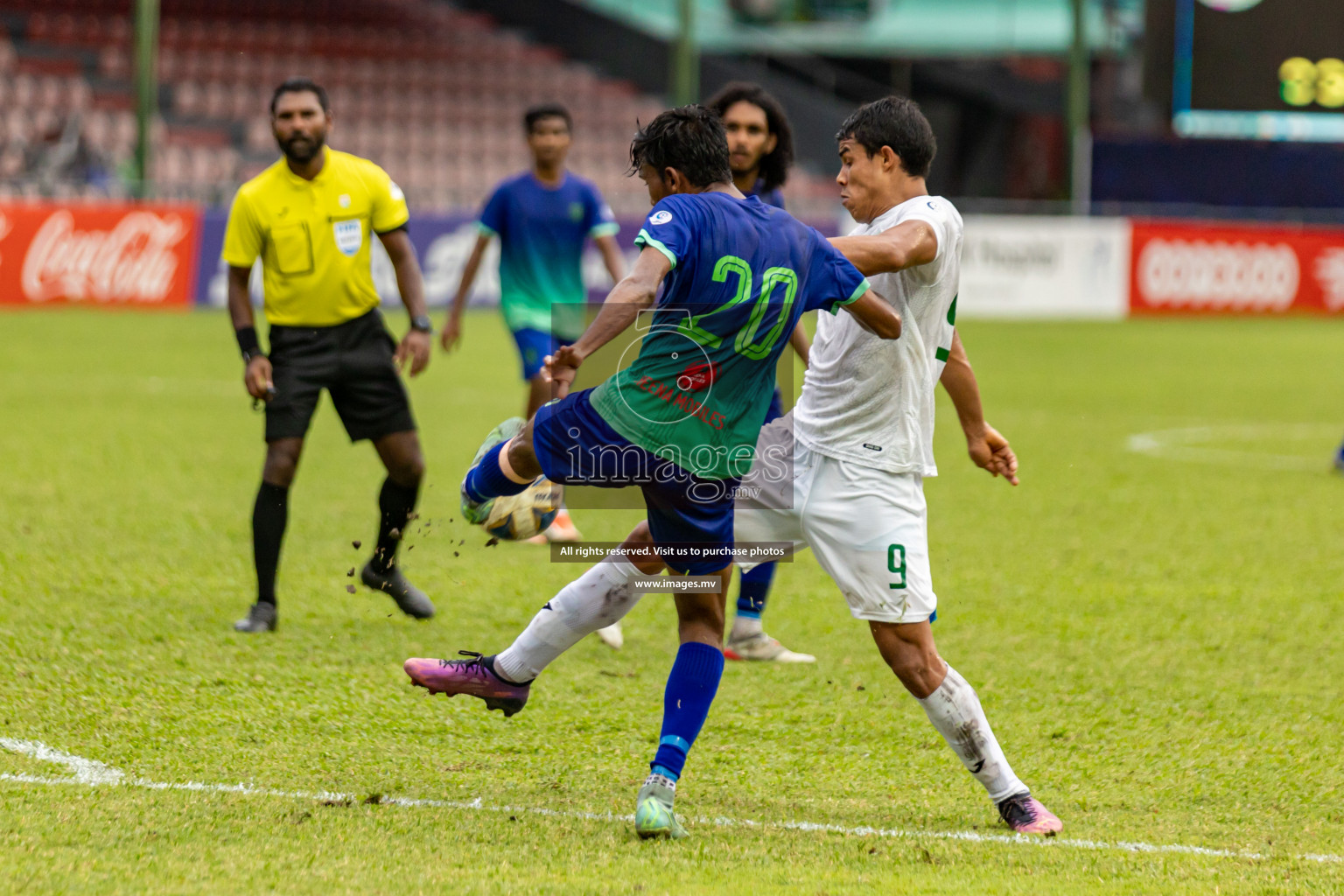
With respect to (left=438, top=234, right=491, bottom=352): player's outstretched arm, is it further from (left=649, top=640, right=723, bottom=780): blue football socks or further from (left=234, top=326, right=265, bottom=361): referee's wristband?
(left=649, top=640, right=723, bottom=780): blue football socks

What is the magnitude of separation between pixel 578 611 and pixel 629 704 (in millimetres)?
1071

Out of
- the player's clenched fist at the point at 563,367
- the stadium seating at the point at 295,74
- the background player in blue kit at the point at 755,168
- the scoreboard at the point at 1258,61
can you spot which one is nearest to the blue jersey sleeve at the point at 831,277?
the player's clenched fist at the point at 563,367

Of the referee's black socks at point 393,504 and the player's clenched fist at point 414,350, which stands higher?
the player's clenched fist at point 414,350

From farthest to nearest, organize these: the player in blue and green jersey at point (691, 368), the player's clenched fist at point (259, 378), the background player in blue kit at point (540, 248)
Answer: the background player in blue kit at point (540, 248) → the player's clenched fist at point (259, 378) → the player in blue and green jersey at point (691, 368)

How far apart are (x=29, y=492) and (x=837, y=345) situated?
629cm

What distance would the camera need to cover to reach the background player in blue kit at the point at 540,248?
8.57m

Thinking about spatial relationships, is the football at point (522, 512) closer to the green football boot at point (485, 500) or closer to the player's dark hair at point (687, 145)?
the green football boot at point (485, 500)

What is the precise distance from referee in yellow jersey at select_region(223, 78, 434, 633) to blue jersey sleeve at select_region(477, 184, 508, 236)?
2132 millimetres

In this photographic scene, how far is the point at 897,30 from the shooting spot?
36562mm

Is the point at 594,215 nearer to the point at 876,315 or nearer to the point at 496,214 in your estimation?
the point at 496,214

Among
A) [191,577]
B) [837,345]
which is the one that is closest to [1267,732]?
[837,345]

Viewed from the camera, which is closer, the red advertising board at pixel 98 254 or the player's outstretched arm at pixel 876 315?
the player's outstretched arm at pixel 876 315

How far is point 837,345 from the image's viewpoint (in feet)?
14.4

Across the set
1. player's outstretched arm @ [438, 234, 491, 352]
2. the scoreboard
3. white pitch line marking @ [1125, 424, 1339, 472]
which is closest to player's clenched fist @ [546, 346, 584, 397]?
player's outstretched arm @ [438, 234, 491, 352]
